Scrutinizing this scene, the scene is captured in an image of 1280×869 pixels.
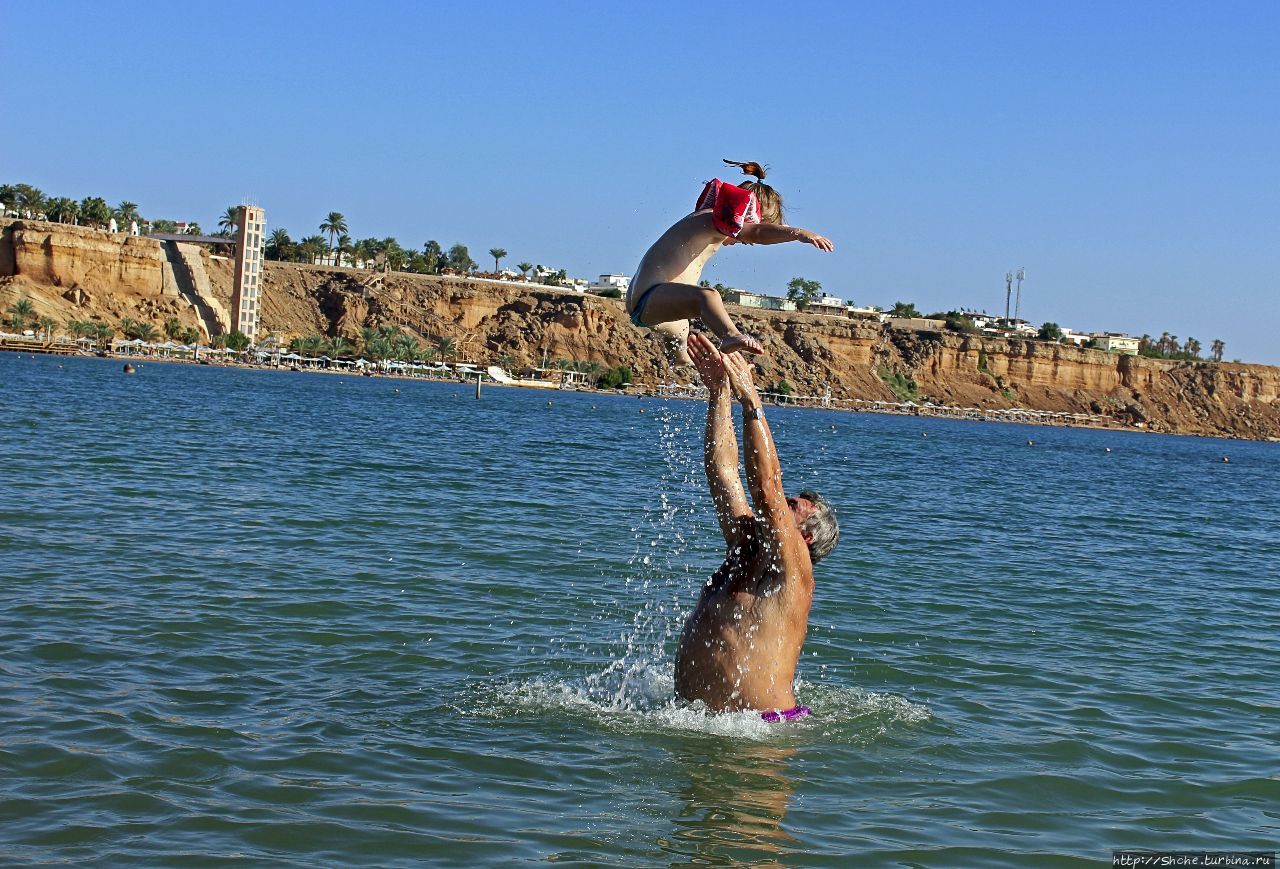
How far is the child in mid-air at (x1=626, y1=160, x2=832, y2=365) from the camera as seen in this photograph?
23.0ft

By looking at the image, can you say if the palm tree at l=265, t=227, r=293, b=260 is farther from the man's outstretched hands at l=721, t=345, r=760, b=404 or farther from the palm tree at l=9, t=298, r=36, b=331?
the man's outstretched hands at l=721, t=345, r=760, b=404

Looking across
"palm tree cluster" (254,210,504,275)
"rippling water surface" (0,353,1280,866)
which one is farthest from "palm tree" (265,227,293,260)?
"rippling water surface" (0,353,1280,866)

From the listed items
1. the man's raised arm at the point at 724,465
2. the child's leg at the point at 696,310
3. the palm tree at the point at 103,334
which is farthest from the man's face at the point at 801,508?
the palm tree at the point at 103,334

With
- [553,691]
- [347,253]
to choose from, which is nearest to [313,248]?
[347,253]

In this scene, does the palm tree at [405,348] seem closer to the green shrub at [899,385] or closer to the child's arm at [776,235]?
the green shrub at [899,385]

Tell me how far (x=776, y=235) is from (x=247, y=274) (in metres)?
132

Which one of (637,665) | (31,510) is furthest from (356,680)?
(31,510)

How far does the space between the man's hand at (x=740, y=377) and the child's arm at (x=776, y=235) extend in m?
0.67

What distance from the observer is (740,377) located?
7.20m

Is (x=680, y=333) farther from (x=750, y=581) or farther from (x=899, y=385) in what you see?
(x=899, y=385)

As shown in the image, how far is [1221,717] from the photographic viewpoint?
411 inches

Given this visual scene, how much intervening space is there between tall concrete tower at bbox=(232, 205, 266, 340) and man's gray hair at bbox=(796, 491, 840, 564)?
129 metres

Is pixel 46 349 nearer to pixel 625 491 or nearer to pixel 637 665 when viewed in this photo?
pixel 625 491

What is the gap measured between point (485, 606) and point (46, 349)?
103m
